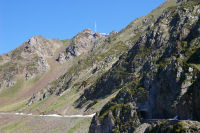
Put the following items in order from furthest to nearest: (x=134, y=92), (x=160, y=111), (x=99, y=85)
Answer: (x=99, y=85) < (x=134, y=92) < (x=160, y=111)

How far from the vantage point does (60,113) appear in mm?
98750

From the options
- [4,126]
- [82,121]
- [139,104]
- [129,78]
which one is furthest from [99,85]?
[139,104]

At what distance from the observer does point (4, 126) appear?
11000cm

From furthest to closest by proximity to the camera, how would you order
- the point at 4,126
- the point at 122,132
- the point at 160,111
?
the point at 4,126 → the point at 122,132 → the point at 160,111

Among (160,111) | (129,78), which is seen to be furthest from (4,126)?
(160,111)

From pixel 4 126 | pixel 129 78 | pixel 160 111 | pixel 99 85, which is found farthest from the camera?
pixel 4 126

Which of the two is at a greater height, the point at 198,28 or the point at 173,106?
the point at 198,28


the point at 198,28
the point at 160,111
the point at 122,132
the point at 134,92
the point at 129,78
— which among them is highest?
the point at 198,28

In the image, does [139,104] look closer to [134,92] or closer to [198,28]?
[134,92]

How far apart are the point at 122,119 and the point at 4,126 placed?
3298 inches

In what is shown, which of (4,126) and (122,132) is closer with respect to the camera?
(122,132)

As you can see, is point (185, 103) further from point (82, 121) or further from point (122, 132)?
point (82, 121)

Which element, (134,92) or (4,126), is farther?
(4,126)

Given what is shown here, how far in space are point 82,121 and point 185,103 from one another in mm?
45714
